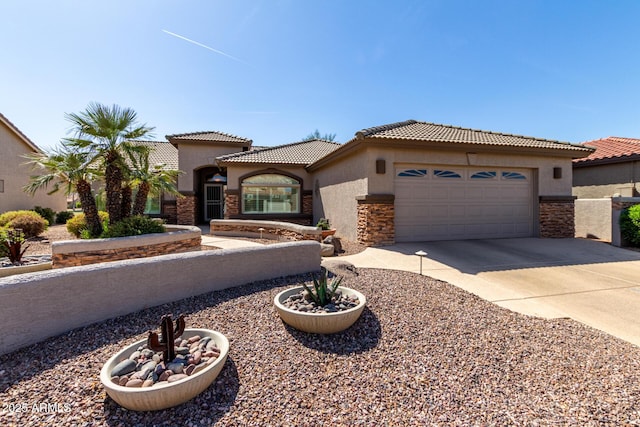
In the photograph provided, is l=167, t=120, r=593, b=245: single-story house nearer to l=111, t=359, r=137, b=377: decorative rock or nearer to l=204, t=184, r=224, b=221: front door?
l=111, t=359, r=137, b=377: decorative rock

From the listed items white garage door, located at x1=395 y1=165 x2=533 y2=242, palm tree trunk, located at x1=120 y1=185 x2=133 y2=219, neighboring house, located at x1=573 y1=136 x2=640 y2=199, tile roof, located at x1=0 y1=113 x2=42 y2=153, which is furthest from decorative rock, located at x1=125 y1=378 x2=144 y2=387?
tile roof, located at x1=0 y1=113 x2=42 y2=153

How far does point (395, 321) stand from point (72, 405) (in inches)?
135

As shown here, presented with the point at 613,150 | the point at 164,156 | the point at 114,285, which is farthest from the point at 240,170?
the point at 613,150

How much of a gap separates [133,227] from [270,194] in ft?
27.5

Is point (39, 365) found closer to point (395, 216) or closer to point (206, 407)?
point (206, 407)

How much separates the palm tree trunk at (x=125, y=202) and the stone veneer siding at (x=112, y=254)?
1.73 m

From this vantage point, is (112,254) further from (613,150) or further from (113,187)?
(613,150)

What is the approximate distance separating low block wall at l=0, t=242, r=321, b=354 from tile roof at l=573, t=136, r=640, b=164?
52.8ft

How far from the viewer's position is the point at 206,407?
7.77 ft

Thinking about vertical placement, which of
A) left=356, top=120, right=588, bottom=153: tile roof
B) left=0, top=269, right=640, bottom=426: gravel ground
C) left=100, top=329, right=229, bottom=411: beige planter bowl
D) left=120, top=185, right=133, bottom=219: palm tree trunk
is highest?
left=356, top=120, right=588, bottom=153: tile roof

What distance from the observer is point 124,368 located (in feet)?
8.20

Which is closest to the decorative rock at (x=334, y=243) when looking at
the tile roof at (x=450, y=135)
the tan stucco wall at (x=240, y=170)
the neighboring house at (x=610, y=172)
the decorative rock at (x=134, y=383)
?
the tile roof at (x=450, y=135)

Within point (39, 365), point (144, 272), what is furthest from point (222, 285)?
point (39, 365)

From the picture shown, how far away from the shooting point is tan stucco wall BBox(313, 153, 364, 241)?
977 centimetres
